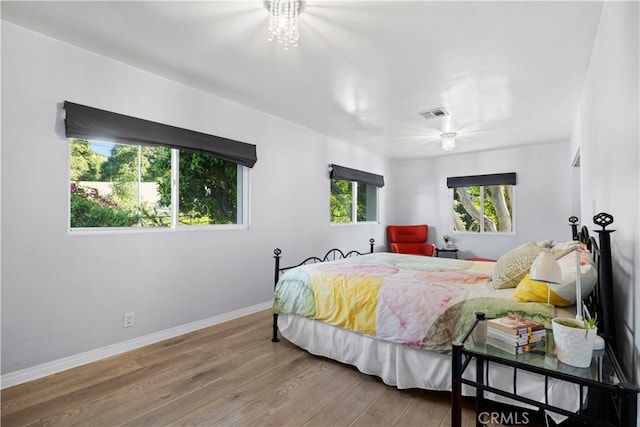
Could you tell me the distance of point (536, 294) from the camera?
1835mm

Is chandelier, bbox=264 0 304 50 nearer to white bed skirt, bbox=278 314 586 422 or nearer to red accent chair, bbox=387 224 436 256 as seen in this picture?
white bed skirt, bbox=278 314 586 422

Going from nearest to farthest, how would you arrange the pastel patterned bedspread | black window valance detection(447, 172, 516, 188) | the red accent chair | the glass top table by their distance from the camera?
the glass top table
the pastel patterned bedspread
black window valance detection(447, 172, 516, 188)
the red accent chair

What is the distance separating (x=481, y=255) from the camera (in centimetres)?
588

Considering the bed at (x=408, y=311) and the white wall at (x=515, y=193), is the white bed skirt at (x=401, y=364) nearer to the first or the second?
the bed at (x=408, y=311)

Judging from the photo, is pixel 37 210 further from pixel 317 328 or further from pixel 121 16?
pixel 317 328

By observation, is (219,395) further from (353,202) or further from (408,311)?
(353,202)

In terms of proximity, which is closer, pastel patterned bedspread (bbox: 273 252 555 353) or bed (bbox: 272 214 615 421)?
bed (bbox: 272 214 615 421)

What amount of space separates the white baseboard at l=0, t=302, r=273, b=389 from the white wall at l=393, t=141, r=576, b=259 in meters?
4.42

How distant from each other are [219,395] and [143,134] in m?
2.18

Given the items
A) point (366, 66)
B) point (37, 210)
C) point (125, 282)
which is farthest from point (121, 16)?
point (125, 282)

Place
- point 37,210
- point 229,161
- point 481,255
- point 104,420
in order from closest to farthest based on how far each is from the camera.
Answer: point 104,420, point 37,210, point 229,161, point 481,255

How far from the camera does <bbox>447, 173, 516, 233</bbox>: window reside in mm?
5699

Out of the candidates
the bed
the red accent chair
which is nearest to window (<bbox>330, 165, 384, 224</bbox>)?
the red accent chair

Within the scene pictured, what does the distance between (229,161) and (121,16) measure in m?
1.66
